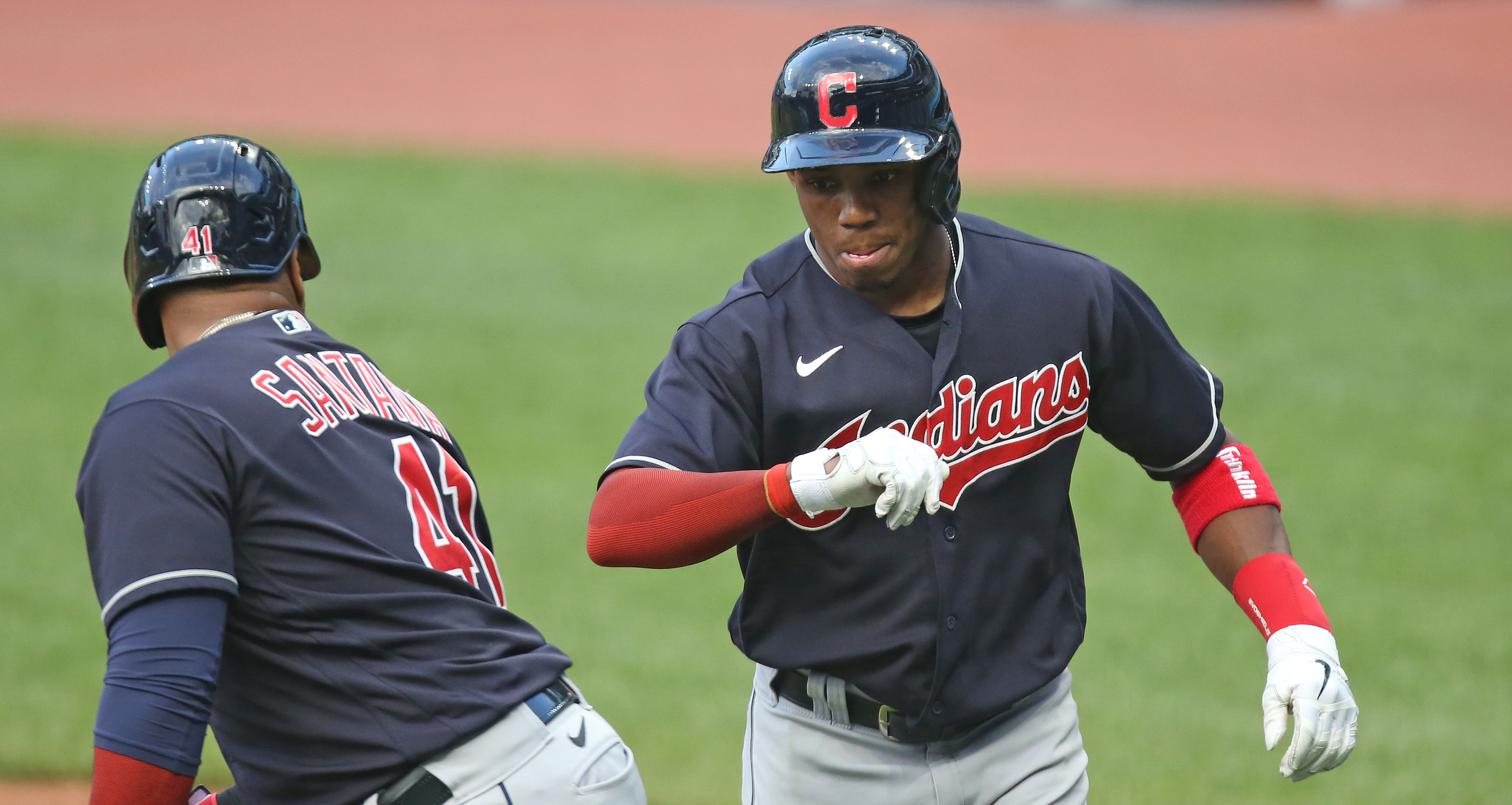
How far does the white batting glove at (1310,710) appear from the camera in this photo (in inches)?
111

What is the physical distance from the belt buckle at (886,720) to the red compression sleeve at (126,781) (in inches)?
51.3

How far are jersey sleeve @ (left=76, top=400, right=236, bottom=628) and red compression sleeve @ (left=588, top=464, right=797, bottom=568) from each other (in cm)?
62

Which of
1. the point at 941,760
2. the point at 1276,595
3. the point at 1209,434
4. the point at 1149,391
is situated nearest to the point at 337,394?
the point at 941,760

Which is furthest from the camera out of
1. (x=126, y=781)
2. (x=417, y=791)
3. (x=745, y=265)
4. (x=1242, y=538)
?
(x=745, y=265)

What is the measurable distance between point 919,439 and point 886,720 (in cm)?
55

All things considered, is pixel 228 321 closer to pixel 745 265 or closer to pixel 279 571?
pixel 279 571

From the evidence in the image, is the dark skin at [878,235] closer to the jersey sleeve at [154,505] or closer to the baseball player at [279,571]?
the baseball player at [279,571]

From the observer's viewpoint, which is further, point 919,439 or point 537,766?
point 919,439

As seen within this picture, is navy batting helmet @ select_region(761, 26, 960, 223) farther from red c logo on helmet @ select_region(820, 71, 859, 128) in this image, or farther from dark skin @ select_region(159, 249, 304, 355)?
dark skin @ select_region(159, 249, 304, 355)

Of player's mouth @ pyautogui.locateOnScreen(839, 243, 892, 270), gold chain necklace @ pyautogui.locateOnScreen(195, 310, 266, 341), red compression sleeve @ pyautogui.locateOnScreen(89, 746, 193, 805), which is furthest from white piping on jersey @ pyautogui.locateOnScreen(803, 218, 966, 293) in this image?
→ red compression sleeve @ pyautogui.locateOnScreen(89, 746, 193, 805)

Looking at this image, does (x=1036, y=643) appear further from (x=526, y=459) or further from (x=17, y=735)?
(x=526, y=459)

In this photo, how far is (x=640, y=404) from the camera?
1014 centimetres

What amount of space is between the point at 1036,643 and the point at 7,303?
33.7 ft

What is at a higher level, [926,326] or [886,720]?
[926,326]
